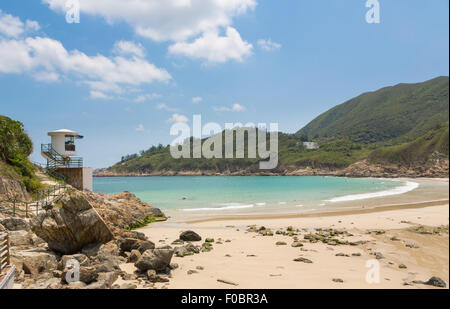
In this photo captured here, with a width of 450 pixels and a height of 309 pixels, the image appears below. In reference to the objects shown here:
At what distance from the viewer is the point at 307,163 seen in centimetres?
15475

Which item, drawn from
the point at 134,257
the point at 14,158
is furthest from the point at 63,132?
the point at 134,257

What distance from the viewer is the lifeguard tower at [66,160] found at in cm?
2269

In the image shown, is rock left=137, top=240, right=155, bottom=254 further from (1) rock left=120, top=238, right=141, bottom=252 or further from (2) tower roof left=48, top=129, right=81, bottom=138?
(2) tower roof left=48, top=129, right=81, bottom=138

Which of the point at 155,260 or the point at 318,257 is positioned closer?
the point at 155,260

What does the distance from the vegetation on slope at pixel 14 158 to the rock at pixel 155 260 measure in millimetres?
12894

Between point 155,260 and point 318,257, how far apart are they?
6039 mm

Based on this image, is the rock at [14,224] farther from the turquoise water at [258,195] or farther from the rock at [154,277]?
the turquoise water at [258,195]

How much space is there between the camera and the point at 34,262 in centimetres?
793

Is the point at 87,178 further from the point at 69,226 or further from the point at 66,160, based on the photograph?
the point at 69,226

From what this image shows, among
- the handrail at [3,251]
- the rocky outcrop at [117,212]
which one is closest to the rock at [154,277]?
the handrail at [3,251]
